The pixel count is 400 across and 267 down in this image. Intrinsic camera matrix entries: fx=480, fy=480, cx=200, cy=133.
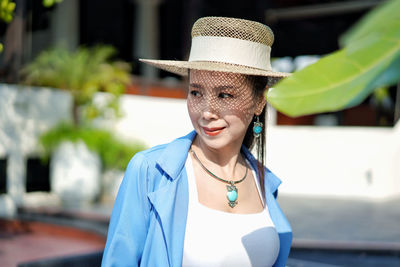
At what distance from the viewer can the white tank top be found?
162cm

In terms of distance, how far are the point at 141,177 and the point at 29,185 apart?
6.93m

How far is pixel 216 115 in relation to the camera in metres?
1.63

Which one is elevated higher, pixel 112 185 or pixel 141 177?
pixel 141 177

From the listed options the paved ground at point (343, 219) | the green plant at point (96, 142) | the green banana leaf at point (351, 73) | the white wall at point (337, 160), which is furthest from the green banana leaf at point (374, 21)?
the white wall at point (337, 160)

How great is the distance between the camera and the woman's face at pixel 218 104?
5.37 ft

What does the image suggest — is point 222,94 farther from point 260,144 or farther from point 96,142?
point 96,142

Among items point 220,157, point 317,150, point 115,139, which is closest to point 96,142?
point 115,139

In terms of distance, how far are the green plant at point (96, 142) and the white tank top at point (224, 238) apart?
635 cm

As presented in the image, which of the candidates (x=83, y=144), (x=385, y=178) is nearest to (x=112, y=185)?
(x=83, y=144)

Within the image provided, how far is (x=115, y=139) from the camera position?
27.3ft

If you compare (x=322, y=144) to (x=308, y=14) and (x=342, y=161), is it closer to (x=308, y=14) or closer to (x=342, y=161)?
(x=342, y=161)

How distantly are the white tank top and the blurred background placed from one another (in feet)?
6.61

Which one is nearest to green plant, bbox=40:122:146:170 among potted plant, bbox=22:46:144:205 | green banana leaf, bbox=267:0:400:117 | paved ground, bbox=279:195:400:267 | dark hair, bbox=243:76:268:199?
potted plant, bbox=22:46:144:205

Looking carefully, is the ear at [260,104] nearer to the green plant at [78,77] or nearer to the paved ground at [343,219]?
the paved ground at [343,219]
